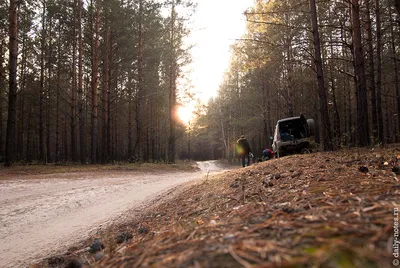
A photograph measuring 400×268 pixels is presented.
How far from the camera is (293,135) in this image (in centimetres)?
1231

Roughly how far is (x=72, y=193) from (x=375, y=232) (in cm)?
644

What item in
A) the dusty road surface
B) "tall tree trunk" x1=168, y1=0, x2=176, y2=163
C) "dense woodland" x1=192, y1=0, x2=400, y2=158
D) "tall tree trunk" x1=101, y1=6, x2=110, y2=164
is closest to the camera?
the dusty road surface

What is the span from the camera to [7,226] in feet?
12.0

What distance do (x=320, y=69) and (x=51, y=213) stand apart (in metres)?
9.45

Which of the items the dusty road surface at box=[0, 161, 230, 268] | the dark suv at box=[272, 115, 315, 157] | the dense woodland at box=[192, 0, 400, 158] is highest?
the dense woodland at box=[192, 0, 400, 158]

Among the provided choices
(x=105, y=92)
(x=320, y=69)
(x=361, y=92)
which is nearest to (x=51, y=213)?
(x=320, y=69)

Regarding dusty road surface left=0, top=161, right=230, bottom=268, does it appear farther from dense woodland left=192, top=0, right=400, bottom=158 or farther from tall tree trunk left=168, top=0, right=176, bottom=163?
tall tree trunk left=168, top=0, right=176, bottom=163

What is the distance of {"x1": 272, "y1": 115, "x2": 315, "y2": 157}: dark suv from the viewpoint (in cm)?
1096

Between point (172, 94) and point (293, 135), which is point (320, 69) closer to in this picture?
point (293, 135)

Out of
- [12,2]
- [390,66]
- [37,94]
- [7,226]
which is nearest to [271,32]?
[390,66]

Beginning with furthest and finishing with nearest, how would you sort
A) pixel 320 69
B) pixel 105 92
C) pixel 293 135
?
pixel 105 92
pixel 293 135
pixel 320 69

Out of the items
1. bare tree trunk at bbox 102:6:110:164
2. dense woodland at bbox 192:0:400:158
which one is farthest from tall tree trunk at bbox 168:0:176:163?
dense woodland at bbox 192:0:400:158

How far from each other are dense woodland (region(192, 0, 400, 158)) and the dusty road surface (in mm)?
6120

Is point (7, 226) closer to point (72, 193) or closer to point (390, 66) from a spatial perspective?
point (72, 193)
